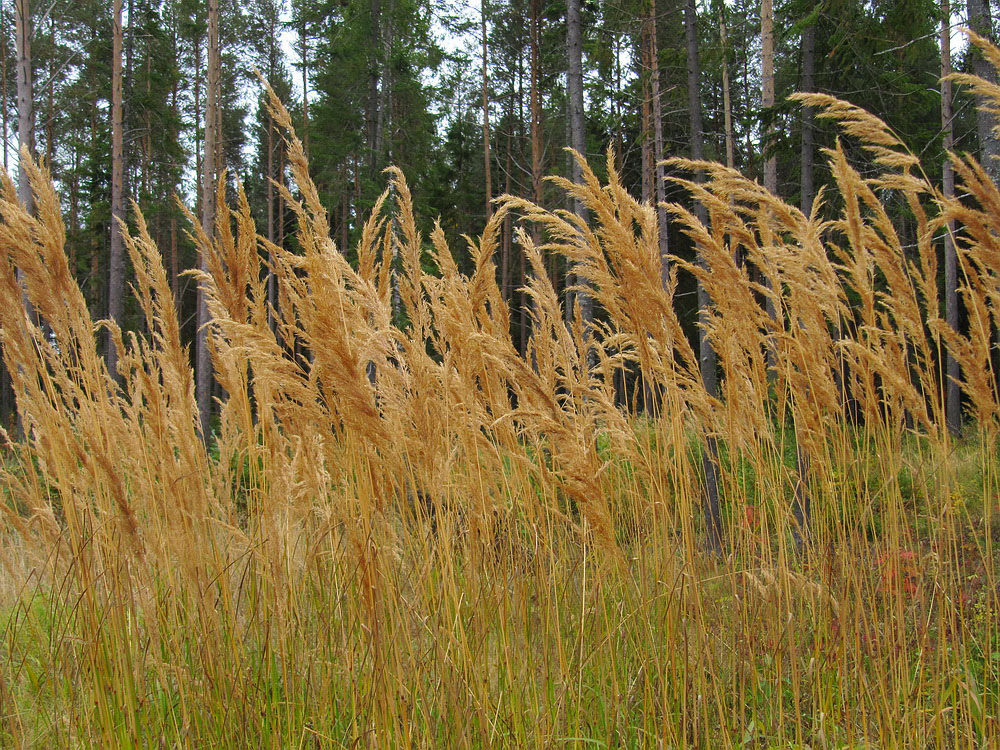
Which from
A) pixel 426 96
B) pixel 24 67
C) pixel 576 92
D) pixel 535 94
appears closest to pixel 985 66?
pixel 576 92

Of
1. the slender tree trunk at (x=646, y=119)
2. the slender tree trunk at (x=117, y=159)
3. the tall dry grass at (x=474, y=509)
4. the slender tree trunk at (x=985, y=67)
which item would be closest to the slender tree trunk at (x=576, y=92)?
the slender tree trunk at (x=985, y=67)

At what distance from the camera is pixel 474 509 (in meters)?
1.80

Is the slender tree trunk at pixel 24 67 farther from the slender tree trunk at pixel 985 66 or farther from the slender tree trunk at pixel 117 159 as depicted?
the slender tree trunk at pixel 985 66

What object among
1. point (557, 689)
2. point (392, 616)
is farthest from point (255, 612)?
point (557, 689)

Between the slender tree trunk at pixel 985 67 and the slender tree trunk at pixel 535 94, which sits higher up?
the slender tree trunk at pixel 535 94

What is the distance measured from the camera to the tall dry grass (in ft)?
5.32

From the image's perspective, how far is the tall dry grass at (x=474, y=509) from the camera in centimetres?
162

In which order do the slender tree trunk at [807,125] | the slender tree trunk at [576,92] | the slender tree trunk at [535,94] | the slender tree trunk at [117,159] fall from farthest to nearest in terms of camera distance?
the slender tree trunk at [535,94] < the slender tree trunk at [117,159] < the slender tree trunk at [807,125] < the slender tree trunk at [576,92]

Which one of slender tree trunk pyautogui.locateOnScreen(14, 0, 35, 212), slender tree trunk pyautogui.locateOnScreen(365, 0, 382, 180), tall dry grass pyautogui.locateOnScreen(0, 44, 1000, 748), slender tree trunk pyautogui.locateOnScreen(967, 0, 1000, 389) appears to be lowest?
tall dry grass pyautogui.locateOnScreen(0, 44, 1000, 748)

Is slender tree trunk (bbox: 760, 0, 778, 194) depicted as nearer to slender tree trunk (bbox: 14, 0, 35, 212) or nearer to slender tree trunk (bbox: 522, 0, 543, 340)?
slender tree trunk (bbox: 522, 0, 543, 340)

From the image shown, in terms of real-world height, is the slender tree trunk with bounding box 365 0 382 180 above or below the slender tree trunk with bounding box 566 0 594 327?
above

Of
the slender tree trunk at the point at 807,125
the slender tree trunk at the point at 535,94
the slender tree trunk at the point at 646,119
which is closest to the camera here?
the slender tree trunk at the point at 807,125

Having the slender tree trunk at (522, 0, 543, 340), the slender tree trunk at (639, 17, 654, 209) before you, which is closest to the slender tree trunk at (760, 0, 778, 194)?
the slender tree trunk at (639, 17, 654, 209)

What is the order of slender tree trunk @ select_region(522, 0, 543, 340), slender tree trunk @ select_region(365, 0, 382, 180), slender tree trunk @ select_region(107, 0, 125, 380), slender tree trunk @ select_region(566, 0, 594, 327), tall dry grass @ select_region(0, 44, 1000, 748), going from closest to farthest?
tall dry grass @ select_region(0, 44, 1000, 748), slender tree trunk @ select_region(566, 0, 594, 327), slender tree trunk @ select_region(107, 0, 125, 380), slender tree trunk @ select_region(365, 0, 382, 180), slender tree trunk @ select_region(522, 0, 543, 340)
